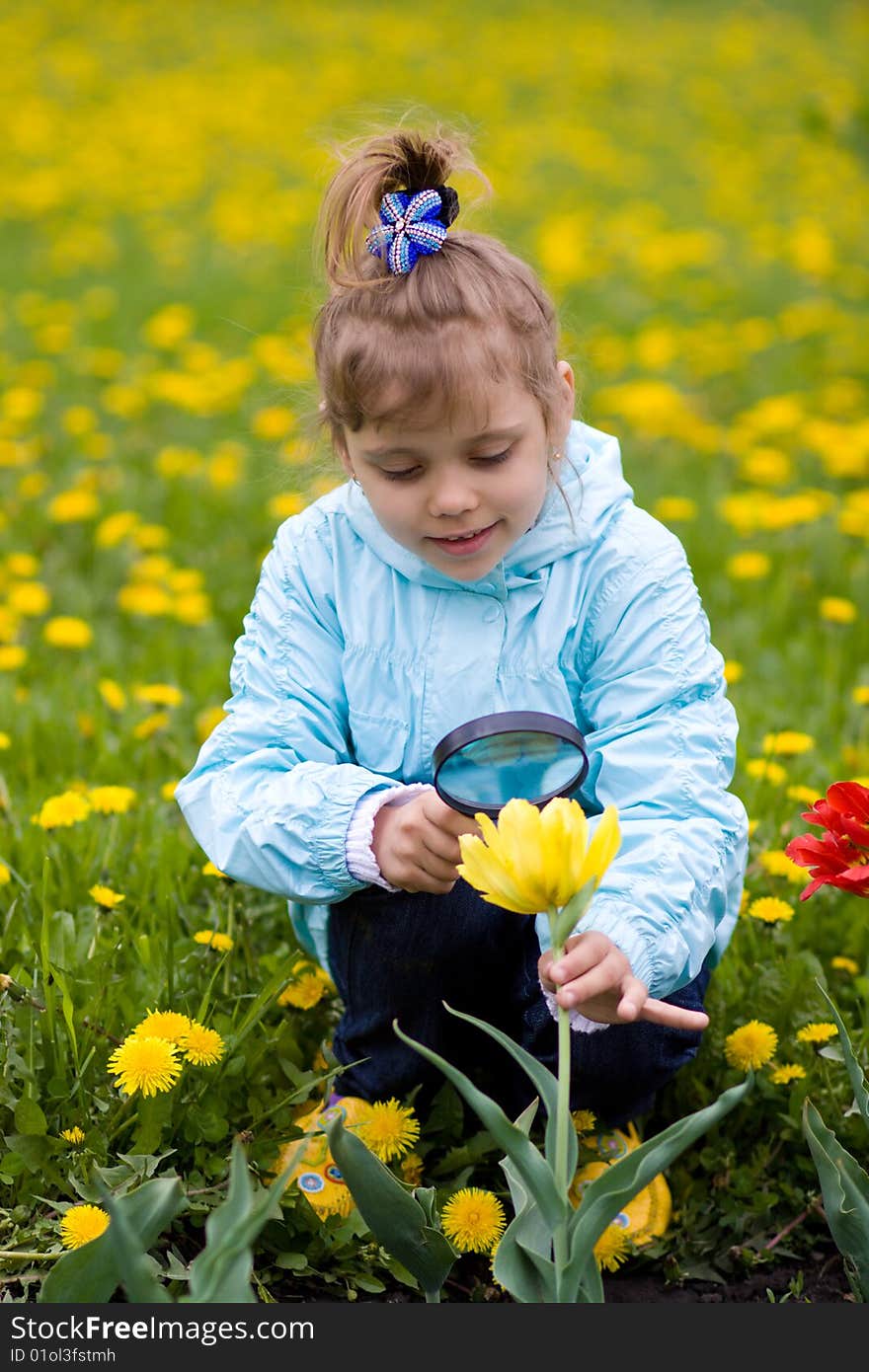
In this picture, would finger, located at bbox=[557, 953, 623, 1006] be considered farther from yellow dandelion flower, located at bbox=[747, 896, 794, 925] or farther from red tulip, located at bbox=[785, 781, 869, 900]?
yellow dandelion flower, located at bbox=[747, 896, 794, 925]

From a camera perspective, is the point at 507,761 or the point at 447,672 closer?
the point at 507,761

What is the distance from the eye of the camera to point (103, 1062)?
168cm

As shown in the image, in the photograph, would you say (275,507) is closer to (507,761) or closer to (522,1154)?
(507,761)

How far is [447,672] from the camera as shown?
1691 millimetres

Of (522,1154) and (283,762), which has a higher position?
(283,762)

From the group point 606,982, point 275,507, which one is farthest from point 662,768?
point 275,507

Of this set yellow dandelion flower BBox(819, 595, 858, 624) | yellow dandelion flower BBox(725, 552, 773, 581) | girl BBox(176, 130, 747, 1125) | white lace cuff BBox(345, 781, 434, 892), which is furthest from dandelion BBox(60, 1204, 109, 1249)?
yellow dandelion flower BBox(725, 552, 773, 581)

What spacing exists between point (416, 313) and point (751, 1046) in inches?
35.4

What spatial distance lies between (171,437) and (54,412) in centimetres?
37

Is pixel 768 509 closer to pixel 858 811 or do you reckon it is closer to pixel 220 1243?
pixel 858 811

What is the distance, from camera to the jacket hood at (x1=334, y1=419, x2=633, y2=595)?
5.55 ft

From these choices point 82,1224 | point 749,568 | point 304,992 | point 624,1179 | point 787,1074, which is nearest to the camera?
point 624,1179

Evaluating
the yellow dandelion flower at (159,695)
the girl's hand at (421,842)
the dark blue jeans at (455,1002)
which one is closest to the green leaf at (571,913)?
the girl's hand at (421,842)

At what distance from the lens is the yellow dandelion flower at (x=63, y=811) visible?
1986 mm
